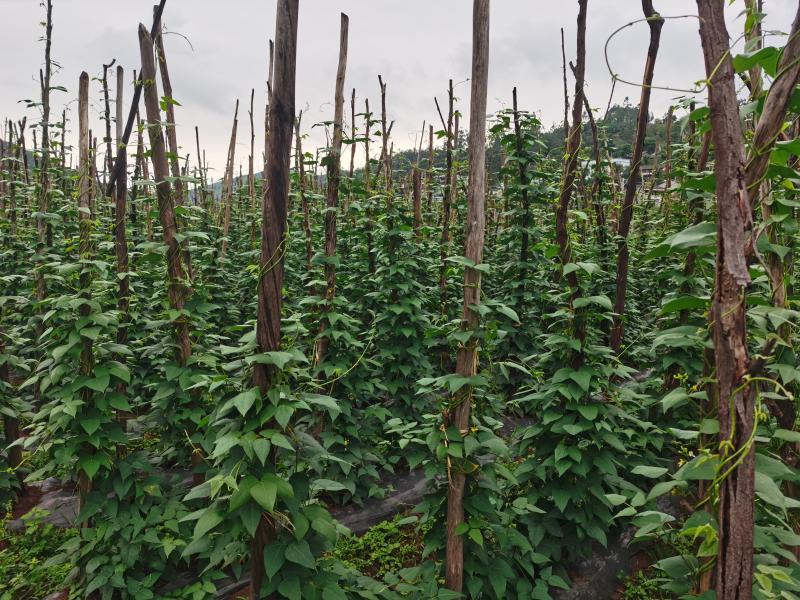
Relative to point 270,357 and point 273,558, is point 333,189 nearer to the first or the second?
point 270,357

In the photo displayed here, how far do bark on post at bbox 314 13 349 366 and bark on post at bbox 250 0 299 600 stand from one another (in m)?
1.98

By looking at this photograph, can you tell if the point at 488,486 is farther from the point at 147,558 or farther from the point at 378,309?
the point at 378,309

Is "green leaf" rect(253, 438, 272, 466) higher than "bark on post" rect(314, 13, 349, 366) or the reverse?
the reverse

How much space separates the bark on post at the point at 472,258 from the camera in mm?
2426

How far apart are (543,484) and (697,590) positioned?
1846 millimetres

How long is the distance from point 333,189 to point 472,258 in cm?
231

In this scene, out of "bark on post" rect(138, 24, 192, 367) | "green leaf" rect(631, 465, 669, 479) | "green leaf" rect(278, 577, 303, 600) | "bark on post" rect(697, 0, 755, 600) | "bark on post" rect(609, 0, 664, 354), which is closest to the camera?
"bark on post" rect(697, 0, 755, 600)

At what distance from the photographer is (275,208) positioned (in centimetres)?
224

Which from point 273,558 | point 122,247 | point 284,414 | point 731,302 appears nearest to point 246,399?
point 284,414

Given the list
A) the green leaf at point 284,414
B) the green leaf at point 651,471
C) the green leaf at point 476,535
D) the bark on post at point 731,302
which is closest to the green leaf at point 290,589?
the green leaf at point 284,414

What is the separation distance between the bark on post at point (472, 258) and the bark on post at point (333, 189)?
6.64 feet

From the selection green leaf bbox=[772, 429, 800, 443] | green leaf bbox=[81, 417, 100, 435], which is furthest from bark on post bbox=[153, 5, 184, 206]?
green leaf bbox=[772, 429, 800, 443]

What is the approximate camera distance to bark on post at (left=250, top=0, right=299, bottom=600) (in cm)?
213

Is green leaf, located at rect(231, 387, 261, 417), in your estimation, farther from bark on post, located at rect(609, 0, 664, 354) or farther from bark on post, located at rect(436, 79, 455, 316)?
bark on post, located at rect(436, 79, 455, 316)
